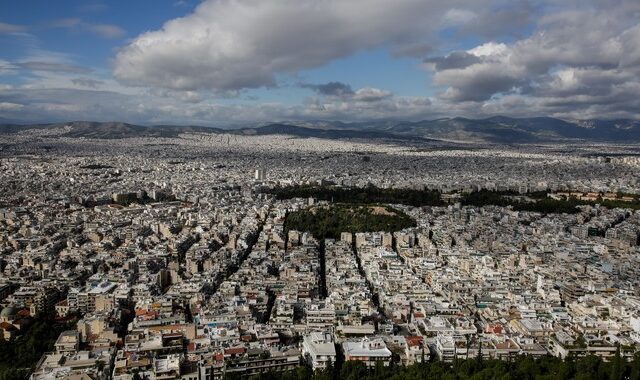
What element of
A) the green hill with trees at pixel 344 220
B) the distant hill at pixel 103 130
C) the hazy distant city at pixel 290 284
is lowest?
the hazy distant city at pixel 290 284

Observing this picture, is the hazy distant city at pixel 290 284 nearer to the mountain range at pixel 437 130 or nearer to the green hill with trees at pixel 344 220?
the green hill with trees at pixel 344 220

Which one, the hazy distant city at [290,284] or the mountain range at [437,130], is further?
the mountain range at [437,130]

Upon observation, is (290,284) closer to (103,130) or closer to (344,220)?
(344,220)

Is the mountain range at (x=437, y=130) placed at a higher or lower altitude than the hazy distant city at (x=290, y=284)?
higher

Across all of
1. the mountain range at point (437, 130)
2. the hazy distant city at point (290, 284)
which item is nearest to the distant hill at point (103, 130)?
the mountain range at point (437, 130)

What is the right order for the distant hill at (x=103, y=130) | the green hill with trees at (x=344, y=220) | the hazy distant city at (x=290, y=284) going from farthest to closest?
the distant hill at (x=103, y=130), the green hill with trees at (x=344, y=220), the hazy distant city at (x=290, y=284)

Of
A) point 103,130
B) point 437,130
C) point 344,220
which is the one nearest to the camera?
point 344,220

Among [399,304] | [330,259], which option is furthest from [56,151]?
[399,304]

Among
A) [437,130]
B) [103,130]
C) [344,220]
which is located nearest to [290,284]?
[344,220]

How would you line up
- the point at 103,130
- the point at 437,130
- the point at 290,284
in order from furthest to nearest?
the point at 437,130, the point at 103,130, the point at 290,284

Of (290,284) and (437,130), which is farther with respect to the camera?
(437,130)
